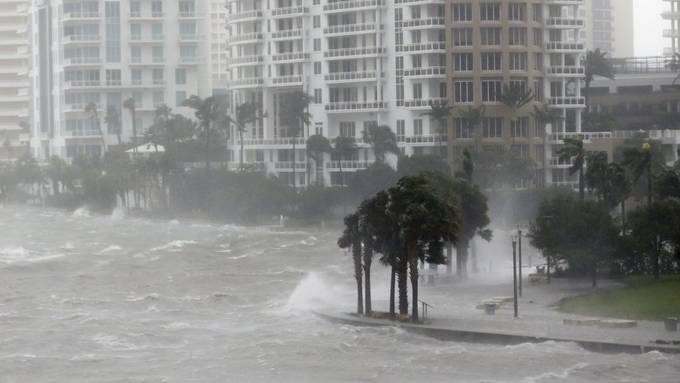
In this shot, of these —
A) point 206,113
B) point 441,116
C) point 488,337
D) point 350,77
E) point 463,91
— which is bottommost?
point 488,337

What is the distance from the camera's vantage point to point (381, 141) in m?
148

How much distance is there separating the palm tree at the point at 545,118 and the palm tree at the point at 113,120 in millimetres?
62412

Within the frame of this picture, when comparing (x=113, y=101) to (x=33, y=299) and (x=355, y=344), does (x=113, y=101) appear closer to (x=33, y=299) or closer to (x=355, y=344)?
(x=33, y=299)

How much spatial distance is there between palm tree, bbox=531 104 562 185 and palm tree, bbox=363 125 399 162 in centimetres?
1260

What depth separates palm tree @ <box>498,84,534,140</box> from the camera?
5630 inches

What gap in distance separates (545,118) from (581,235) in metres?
60.1

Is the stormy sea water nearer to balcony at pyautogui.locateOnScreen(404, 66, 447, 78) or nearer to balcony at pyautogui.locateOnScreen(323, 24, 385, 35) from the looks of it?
balcony at pyautogui.locateOnScreen(404, 66, 447, 78)

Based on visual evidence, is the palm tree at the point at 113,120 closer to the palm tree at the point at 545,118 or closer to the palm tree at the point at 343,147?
the palm tree at the point at 343,147

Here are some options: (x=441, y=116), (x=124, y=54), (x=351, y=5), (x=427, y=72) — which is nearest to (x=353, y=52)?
(x=351, y=5)

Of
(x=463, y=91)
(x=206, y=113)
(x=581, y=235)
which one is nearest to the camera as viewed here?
(x=581, y=235)

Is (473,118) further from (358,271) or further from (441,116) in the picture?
(358,271)

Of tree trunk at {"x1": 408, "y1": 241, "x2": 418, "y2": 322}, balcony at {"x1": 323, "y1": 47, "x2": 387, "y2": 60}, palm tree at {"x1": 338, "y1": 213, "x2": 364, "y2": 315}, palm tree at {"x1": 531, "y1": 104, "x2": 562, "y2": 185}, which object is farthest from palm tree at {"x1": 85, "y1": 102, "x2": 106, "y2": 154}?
tree trunk at {"x1": 408, "y1": 241, "x2": 418, "y2": 322}

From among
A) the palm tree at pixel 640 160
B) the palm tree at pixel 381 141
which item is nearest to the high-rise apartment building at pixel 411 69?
Answer: the palm tree at pixel 381 141

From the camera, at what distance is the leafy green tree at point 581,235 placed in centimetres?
8238
